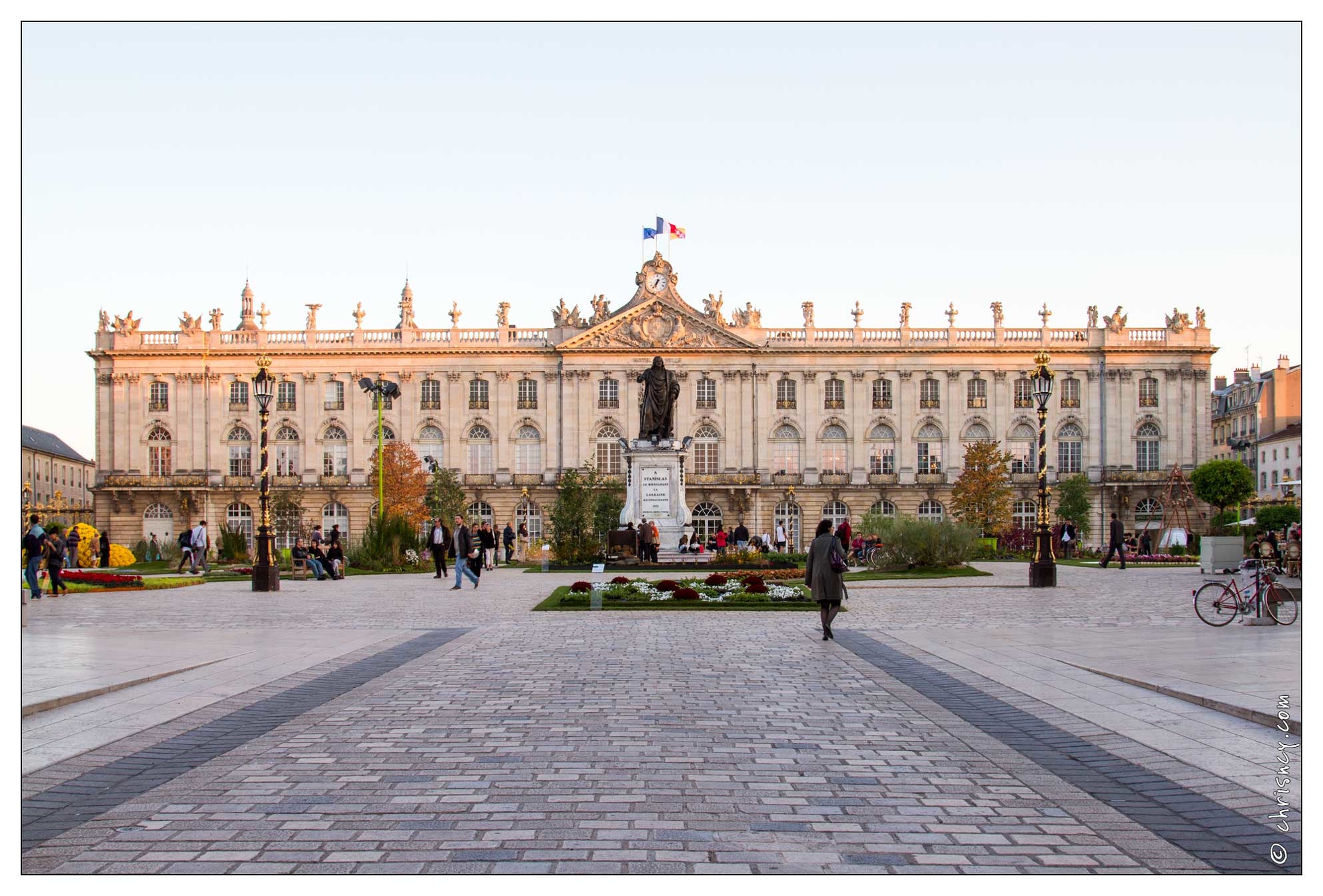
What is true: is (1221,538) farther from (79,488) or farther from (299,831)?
(79,488)

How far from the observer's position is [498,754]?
25.8ft

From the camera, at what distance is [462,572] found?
2805cm

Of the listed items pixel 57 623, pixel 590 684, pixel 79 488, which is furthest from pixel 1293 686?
pixel 79 488

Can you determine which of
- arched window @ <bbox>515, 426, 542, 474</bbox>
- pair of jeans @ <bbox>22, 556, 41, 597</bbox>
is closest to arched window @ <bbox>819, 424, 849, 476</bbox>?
arched window @ <bbox>515, 426, 542, 474</bbox>

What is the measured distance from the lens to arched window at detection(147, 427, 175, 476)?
7994 centimetres

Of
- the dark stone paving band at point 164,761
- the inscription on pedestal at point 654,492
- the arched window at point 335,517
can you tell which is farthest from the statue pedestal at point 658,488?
the arched window at point 335,517

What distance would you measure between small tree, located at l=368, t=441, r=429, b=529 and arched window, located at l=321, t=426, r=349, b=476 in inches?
183

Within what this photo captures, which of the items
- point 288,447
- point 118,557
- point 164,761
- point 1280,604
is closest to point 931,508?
point 288,447

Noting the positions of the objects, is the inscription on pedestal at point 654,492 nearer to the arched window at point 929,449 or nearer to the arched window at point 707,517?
the arched window at point 707,517

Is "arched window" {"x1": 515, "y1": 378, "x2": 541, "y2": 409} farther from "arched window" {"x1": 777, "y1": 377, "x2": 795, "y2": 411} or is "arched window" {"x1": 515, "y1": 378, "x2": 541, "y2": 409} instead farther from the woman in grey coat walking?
the woman in grey coat walking

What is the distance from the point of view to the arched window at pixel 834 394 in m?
78.8

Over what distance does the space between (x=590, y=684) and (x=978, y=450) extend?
197 feet

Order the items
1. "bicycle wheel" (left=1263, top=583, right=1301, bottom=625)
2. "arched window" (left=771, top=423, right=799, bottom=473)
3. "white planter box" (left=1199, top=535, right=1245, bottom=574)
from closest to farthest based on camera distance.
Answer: "bicycle wheel" (left=1263, top=583, right=1301, bottom=625) → "white planter box" (left=1199, top=535, right=1245, bottom=574) → "arched window" (left=771, top=423, right=799, bottom=473)

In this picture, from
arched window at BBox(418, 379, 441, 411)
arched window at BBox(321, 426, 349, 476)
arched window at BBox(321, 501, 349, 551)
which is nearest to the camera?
arched window at BBox(321, 501, 349, 551)
